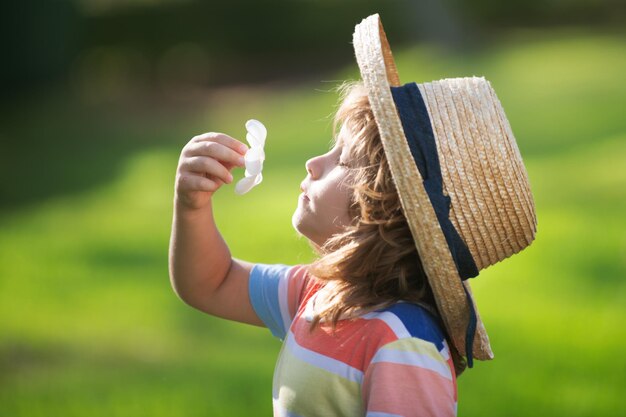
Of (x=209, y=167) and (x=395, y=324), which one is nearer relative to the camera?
(x=395, y=324)

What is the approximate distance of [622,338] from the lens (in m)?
4.20

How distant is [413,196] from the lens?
194cm

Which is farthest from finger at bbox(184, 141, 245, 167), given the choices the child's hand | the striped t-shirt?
the striped t-shirt

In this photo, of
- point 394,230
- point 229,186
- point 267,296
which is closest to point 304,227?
point 394,230

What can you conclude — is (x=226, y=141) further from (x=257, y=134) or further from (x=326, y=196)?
(x=326, y=196)

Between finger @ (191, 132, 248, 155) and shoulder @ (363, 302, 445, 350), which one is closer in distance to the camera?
shoulder @ (363, 302, 445, 350)

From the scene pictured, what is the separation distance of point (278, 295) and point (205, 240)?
0.24 meters

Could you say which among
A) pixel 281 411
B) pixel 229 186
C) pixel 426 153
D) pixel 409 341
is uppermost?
pixel 229 186

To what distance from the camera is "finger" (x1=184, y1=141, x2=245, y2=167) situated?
2133mm

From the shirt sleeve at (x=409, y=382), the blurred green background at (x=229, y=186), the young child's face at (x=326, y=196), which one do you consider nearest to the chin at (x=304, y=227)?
the young child's face at (x=326, y=196)

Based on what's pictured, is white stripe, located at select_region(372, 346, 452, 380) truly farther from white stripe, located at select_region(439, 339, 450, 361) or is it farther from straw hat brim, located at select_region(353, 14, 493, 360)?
straw hat brim, located at select_region(353, 14, 493, 360)

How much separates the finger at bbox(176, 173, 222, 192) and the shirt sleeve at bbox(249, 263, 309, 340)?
365 mm

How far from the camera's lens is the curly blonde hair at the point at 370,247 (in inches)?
81.4

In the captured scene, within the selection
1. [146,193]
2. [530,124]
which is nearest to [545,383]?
[146,193]
